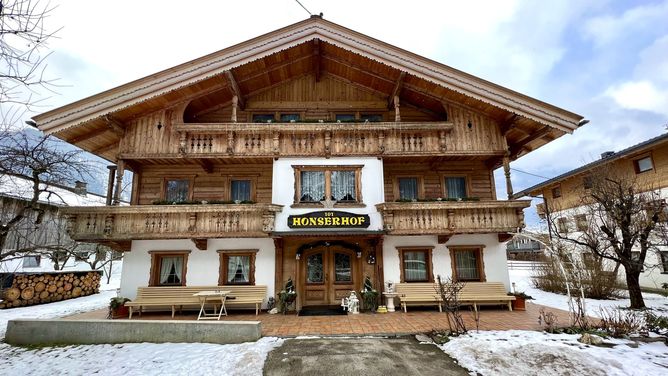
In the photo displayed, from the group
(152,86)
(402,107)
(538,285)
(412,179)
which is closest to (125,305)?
(152,86)

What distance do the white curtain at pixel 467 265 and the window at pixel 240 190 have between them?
30.0ft

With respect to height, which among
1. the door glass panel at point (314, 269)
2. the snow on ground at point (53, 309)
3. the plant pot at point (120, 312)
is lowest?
the snow on ground at point (53, 309)

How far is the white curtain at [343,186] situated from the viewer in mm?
12695

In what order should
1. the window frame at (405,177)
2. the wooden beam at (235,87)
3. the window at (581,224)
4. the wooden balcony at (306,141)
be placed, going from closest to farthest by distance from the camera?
the wooden balcony at (306,141)
the wooden beam at (235,87)
the window frame at (405,177)
the window at (581,224)

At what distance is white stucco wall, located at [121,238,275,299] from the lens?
490 inches

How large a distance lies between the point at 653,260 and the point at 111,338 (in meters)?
26.7

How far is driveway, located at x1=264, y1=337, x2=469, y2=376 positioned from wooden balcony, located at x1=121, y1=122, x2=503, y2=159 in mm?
7085

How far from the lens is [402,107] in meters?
14.9

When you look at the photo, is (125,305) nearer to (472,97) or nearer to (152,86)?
(152,86)

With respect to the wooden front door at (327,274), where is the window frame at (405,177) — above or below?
above

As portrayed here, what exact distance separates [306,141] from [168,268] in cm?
752

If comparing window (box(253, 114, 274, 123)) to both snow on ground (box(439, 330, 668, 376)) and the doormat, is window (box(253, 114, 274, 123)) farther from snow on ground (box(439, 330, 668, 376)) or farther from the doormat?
snow on ground (box(439, 330, 668, 376))

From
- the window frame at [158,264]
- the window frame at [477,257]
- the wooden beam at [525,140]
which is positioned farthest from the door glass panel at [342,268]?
the wooden beam at [525,140]

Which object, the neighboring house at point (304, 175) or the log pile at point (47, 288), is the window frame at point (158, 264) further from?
the log pile at point (47, 288)
